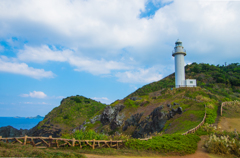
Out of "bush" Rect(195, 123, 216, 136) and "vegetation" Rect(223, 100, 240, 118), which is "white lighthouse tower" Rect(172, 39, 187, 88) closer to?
"vegetation" Rect(223, 100, 240, 118)

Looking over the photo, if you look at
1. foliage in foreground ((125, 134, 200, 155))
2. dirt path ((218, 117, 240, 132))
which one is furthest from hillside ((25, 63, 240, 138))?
foliage in foreground ((125, 134, 200, 155))

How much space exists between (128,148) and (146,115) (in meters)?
18.2

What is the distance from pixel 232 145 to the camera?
10500mm

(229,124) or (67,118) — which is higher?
(229,124)

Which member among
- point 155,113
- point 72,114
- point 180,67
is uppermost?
point 180,67

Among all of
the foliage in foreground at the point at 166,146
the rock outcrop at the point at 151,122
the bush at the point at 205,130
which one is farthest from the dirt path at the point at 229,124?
the foliage in foreground at the point at 166,146

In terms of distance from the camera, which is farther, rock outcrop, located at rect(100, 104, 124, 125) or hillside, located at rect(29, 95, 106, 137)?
hillside, located at rect(29, 95, 106, 137)

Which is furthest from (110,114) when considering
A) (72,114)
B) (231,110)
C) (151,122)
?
(231,110)

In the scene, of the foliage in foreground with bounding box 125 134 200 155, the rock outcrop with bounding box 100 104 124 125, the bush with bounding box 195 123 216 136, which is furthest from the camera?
the rock outcrop with bounding box 100 104 124 125

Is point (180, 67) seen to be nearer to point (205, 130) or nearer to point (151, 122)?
point (151, 122)

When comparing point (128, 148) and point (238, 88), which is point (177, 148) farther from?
point (238, 88)

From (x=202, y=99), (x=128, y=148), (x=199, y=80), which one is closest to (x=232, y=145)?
(x=128, y=148)

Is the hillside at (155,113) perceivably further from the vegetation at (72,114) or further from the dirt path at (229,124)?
the dirt path at (229,124)

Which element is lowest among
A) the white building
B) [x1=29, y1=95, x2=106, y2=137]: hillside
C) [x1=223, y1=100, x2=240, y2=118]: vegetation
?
[x1=29, y1=95, x2=106, y2=137]: hillside
